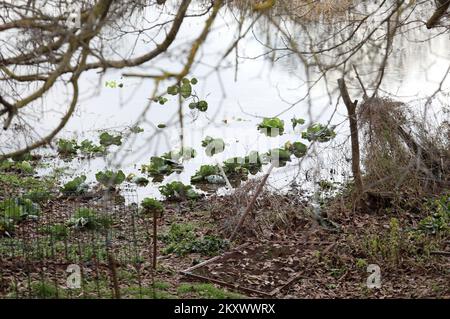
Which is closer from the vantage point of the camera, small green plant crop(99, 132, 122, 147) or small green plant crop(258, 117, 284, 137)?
small green plant crop(99, 132, 122, 147)

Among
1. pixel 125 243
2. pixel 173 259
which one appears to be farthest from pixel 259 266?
pixel 125 243

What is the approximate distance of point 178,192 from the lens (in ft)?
33.4

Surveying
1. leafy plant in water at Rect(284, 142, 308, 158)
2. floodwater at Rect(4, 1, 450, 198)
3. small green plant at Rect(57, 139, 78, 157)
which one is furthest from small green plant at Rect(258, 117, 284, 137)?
small green plant at Rect(57, 139, 78, 157)

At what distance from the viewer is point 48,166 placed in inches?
445

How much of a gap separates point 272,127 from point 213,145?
4.69 feet

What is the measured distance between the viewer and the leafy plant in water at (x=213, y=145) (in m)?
12.1

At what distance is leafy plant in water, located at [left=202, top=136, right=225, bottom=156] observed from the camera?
12.1 meters

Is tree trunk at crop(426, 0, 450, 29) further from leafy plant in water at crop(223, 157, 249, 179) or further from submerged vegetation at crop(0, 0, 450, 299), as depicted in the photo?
leafy plant in water at crop(223, 157, 249, 179)

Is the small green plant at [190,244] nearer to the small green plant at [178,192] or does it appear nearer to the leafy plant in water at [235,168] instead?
the small green plant at [178,192]

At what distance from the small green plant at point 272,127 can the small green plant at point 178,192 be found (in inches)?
126

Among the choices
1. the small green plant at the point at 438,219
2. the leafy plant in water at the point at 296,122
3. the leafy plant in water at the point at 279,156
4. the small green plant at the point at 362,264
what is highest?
the leafy plant in water at the point at 296,122

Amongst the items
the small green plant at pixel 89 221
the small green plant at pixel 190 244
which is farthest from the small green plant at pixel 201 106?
the small green plant at pixel 89 221

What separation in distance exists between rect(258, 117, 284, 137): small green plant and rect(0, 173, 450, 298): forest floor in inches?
151
